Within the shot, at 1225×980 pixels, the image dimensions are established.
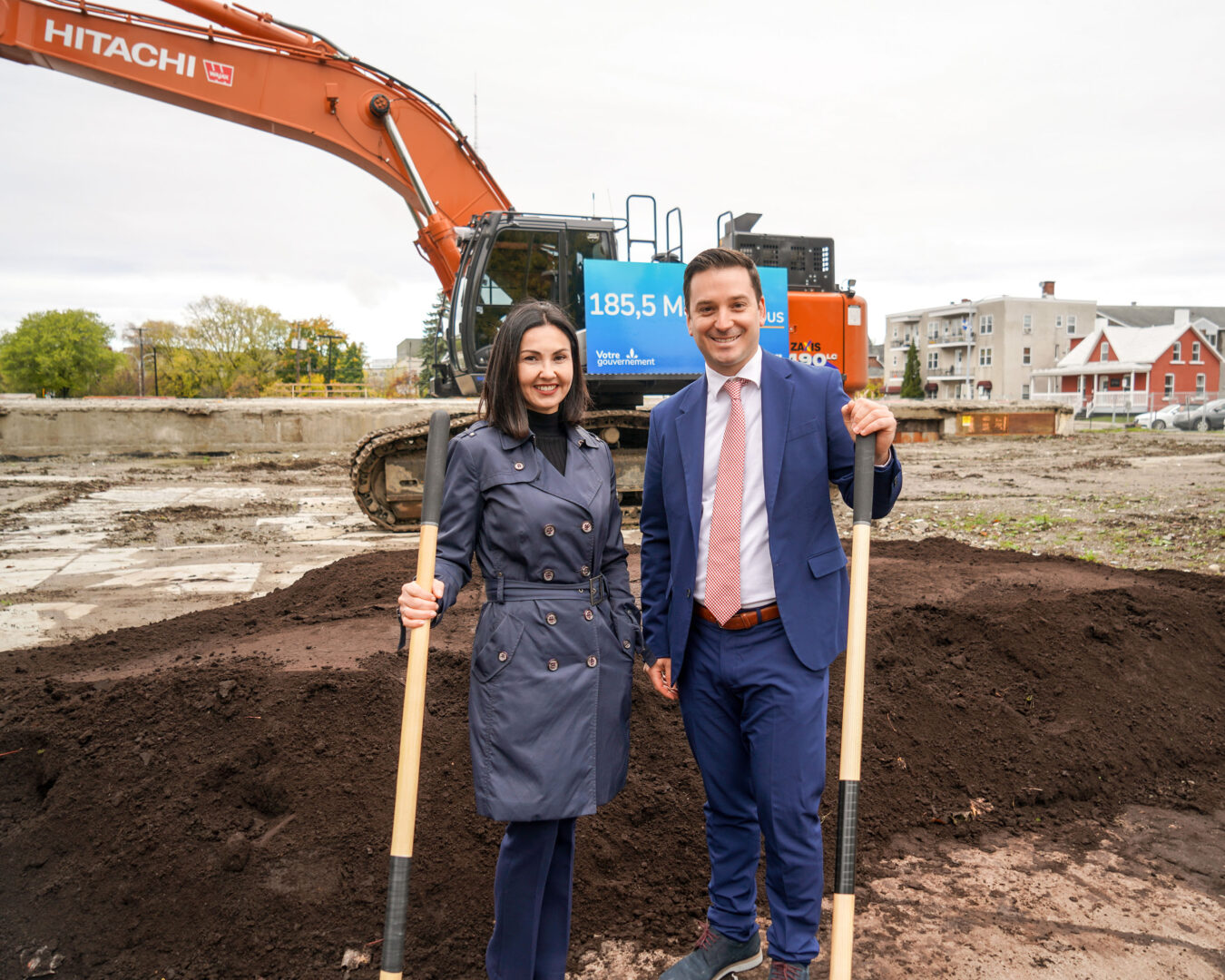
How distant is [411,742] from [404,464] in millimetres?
7766

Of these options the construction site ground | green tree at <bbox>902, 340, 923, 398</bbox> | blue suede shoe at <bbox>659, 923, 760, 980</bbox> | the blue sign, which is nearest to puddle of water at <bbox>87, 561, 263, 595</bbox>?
the construction site ground

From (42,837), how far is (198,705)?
0.66 m

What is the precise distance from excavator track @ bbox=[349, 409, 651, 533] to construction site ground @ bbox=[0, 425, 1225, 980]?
374 centimetres

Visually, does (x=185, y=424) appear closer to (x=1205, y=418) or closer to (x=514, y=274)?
(x=514, y=274)

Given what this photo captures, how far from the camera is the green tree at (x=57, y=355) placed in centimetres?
6238

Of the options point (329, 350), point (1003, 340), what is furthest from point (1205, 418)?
point (329, 350)

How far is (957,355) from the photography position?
7544cm

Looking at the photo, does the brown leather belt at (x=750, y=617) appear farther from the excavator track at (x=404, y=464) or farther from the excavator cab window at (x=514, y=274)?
the excavator cab window at (x=514, y=274)

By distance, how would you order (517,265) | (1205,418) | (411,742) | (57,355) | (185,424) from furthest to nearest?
(57,355), (1205,418), (185,424), (517,265), (411,742)

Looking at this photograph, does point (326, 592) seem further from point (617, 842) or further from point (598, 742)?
point (598, 742)

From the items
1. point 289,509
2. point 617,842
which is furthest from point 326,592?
point 289,509

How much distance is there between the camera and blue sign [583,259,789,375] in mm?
8805

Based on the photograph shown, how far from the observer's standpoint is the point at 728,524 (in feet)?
7.90

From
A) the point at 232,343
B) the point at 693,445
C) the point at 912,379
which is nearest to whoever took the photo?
the point at 693,445
